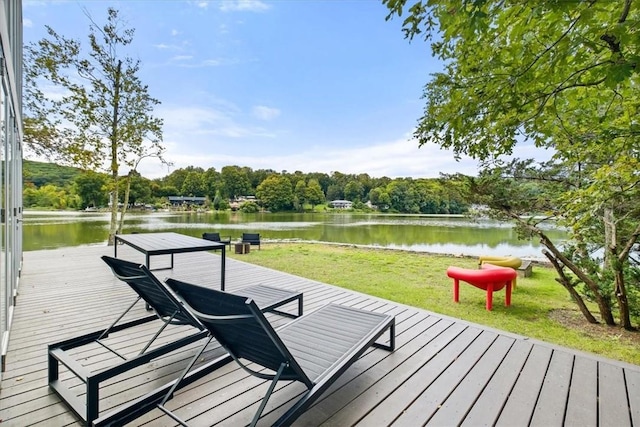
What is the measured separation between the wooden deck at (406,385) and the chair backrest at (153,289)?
40 centimetres

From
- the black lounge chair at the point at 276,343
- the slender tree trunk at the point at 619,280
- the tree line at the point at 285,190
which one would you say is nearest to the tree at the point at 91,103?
the black lounge chair at the point at 276,343

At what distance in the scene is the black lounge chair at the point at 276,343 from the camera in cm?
148

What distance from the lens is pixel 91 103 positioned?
30.1 feet

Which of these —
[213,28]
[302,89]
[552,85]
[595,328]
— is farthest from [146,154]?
[302,89]

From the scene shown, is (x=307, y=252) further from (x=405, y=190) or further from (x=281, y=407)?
(x=405, y=190)

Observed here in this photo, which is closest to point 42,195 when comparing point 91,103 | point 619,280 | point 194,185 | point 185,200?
point 91,103

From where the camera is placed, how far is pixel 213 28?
1245cm

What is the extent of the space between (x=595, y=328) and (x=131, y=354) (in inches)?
192

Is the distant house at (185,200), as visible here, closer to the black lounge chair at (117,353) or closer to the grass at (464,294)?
the grass at (464,294)

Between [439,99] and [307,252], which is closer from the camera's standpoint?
[439,99]

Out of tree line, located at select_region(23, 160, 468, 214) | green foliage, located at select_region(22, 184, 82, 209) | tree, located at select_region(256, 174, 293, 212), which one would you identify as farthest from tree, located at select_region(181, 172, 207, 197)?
green foliage, located at select_region(22, 184, 82, 209)

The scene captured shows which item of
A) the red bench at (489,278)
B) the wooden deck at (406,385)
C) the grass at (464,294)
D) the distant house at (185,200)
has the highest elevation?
the distant house at (185,200)

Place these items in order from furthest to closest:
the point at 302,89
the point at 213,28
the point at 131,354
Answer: the point at 302,89 → the point at 213,28 → the point at 131,354

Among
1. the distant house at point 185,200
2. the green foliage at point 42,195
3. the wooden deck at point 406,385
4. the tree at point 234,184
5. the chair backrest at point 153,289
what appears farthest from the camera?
the tree at point 234,184
